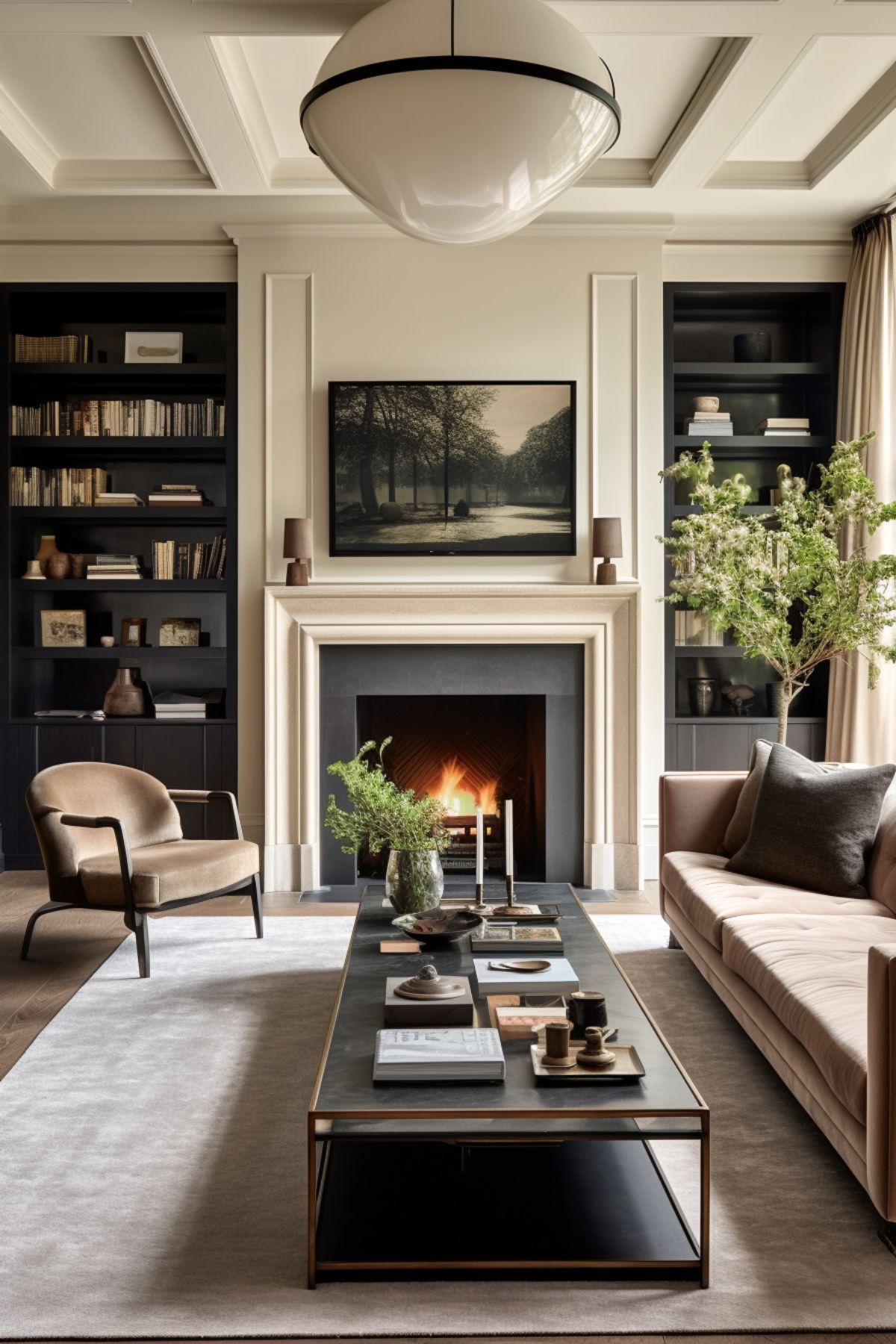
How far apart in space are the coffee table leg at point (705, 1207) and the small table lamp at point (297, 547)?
12.2ft

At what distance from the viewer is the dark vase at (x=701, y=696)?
18.6 ft

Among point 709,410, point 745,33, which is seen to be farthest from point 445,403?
point 745,33

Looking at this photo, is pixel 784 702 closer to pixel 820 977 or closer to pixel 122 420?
pixel 820 977

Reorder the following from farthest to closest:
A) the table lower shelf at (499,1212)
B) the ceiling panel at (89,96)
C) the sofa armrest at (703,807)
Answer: the sofa armrest at (703,807) < the ceiling panel at (89,96) < the table lower shelf at (499,1212)

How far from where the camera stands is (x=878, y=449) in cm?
527

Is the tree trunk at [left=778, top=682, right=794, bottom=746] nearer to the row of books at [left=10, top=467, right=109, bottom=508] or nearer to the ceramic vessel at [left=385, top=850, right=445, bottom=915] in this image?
the ceramic vessel at [left=385, top=850, right=445, bottom=915]

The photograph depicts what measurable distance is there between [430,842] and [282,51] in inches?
111

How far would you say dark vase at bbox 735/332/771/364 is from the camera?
224 inches

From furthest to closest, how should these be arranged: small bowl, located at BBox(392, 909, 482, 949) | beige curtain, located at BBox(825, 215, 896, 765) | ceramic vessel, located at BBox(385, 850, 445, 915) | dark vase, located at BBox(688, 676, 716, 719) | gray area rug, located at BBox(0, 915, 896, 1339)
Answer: dark vase, located at BBox(688, 676, 716, 719) < beige curtain, located at BBox(825, 215, 896, 765) < ceramic vessel, located at BBox(385, 850, 445, 915) < small bowl, located at BBox(392, 909, 482, 949) < gray area rug, located at BBox(0, 915, 896, 1339)

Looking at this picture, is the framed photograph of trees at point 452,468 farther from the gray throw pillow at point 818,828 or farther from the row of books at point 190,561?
the gray throw pillow at point 818,828

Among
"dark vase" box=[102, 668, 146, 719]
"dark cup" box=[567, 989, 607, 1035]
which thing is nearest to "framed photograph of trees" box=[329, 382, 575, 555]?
"dark vase" box=[102, 668, 146, 719]

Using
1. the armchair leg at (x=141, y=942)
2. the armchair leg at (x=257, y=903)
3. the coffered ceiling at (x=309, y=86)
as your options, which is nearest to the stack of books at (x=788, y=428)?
the coffered ceiling at (x=309, y=86)

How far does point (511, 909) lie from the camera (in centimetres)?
349

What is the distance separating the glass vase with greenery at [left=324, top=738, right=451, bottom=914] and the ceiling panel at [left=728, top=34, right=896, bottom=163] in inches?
111
